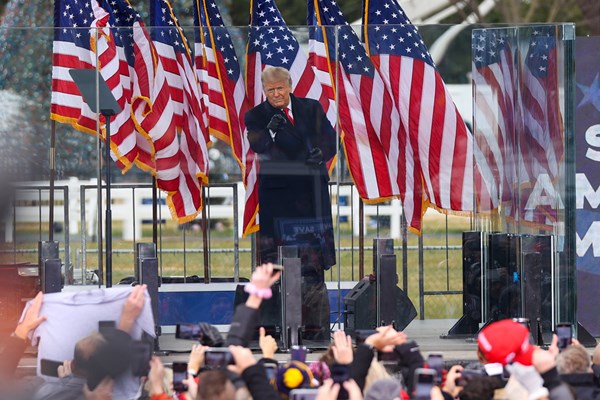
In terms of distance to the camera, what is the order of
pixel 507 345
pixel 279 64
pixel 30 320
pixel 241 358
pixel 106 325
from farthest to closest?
pixel 279 64 → pixel 30 320 → pixel 106 325 → pixel 507 345 → pixel 241 358

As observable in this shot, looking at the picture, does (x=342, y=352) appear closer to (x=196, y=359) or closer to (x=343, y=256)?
(x=196, y=359)

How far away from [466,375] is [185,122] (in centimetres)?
536

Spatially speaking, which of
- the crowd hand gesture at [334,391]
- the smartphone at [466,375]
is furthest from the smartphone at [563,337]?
the crowd hand gesture at [334,391]

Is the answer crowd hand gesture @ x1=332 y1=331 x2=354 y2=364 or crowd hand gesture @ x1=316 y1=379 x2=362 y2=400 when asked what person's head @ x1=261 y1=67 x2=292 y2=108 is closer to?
→ crowd hand gesture @ x1=332 y1=331 x2=354 y2=364

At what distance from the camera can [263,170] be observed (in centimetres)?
1248

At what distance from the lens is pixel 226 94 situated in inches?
490

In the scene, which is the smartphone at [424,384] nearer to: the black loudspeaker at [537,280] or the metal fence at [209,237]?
the metal fence at [209,237]

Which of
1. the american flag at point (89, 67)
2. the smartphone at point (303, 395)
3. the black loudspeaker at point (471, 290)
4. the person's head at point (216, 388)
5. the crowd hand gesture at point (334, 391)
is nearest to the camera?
the crowd hand gesture at point (334, 391)

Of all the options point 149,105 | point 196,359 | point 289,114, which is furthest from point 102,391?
point 149,105

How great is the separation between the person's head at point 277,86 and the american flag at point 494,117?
1650 mm

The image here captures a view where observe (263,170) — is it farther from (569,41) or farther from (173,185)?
(569,41)

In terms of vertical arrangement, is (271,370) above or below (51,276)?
below

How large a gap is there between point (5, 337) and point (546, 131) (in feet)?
17.7

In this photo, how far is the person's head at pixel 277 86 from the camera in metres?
12.5
